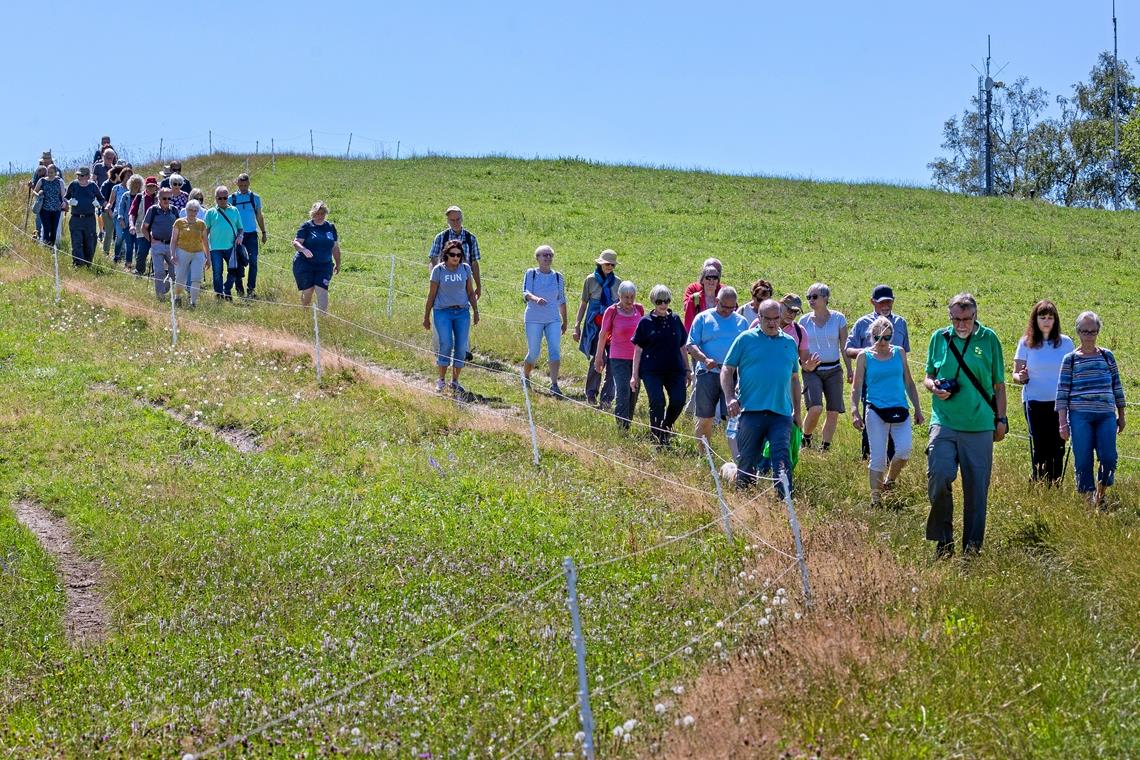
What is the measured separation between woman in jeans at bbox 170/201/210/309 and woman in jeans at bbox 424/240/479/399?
5.31 meters

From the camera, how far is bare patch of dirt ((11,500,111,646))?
9.27 meters

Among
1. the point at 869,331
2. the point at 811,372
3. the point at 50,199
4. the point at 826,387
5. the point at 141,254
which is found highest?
the point at 50,199

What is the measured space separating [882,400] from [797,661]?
4614 millimetres

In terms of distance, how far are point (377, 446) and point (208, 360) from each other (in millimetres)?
4319

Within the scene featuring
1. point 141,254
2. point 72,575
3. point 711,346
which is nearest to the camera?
point 72,575

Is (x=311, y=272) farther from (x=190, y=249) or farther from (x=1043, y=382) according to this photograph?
(x=1043, y=382)

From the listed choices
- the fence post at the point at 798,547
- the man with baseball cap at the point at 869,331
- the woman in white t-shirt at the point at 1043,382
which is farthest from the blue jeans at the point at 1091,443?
the fence post at the point at 798,547

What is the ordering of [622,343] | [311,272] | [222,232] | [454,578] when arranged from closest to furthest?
[454,578] < [622,343] < [311,272] < [222,232]

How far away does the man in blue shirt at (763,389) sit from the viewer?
11.0 m

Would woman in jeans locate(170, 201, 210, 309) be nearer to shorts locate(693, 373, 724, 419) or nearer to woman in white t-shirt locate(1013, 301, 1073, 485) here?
shorts locate(693, 373, 724, 419)

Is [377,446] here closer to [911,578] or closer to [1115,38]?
[911,578]

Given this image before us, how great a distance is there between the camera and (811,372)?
44.1 ft

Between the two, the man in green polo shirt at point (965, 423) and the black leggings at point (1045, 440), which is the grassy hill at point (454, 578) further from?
the black leggings at point (1045, 440)

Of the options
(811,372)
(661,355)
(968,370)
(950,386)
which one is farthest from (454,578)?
(811,372)
